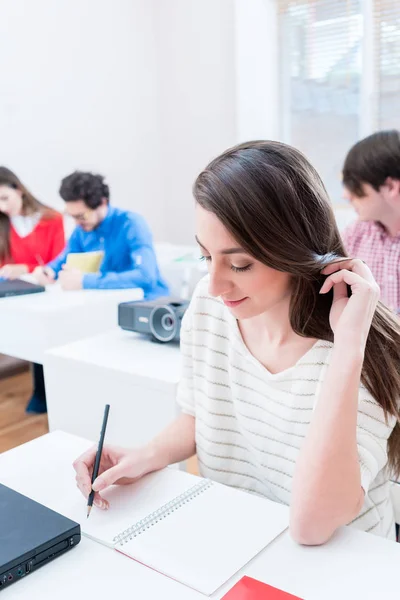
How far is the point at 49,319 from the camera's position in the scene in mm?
2215

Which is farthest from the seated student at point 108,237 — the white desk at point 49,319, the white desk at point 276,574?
the white desk at point 276,574

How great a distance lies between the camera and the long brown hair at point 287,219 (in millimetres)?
861

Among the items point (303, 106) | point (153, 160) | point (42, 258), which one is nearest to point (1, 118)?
point (42, 258)

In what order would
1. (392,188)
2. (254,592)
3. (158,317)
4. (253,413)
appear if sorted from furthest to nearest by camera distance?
(392,188) < (158,317) < (253,413) < (254,592)

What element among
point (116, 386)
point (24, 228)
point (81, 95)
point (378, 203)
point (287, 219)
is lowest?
point (116, 386)

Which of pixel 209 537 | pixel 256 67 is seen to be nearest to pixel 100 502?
pixel 209 537

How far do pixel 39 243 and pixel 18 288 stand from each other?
78cm

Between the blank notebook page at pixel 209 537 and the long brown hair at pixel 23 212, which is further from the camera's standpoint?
the long brown hair at pixel 23 212

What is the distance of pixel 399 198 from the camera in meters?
2.06

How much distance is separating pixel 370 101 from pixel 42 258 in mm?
2007

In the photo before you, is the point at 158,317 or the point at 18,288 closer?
the point at 158,317

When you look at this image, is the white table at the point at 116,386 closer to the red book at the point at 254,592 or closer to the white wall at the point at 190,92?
the red book at the point at 254,592

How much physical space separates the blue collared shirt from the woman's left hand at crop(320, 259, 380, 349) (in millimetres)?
1801

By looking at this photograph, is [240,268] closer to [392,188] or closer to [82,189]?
[392,188]
